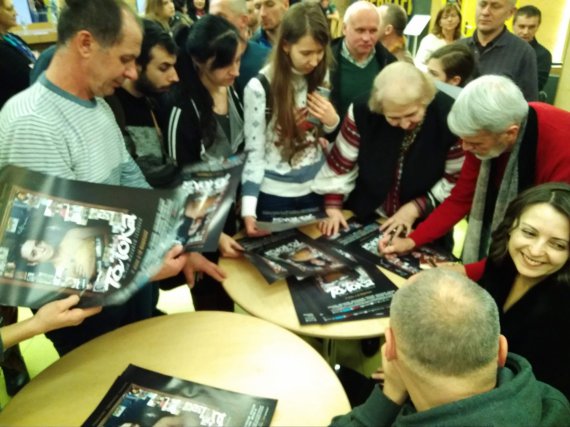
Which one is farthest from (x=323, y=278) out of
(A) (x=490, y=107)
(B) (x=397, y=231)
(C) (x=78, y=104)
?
(C) (x=78, y=104)

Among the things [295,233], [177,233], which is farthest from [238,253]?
[177,233]

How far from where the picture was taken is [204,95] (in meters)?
1.83

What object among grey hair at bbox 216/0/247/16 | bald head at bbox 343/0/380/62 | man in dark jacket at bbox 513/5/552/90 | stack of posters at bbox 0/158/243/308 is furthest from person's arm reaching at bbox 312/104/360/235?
man in dark jacket at bbox 513/5/552/90

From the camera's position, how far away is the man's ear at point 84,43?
1276 millimetres

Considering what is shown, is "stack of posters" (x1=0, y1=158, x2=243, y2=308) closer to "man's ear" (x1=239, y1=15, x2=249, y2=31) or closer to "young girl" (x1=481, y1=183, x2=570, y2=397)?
"young girl" (x1=481, y1=183, x2=570, y2=397)

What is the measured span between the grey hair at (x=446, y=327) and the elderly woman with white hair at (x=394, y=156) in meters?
1.03

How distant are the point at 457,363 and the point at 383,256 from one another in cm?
95

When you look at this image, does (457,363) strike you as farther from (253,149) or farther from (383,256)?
(253,149)

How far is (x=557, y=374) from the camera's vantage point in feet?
4.47

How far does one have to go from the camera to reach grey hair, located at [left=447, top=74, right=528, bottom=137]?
1489 mm

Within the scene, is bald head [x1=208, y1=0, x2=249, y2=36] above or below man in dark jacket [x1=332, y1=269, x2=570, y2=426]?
above

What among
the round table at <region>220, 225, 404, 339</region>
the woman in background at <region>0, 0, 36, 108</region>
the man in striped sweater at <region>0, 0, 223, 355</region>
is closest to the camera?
the man in striped sweater at <region>0, 0, 223, 355</region>

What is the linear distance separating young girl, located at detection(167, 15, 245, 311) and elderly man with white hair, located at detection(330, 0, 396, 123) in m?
0.74

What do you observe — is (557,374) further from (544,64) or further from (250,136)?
(544,64)
